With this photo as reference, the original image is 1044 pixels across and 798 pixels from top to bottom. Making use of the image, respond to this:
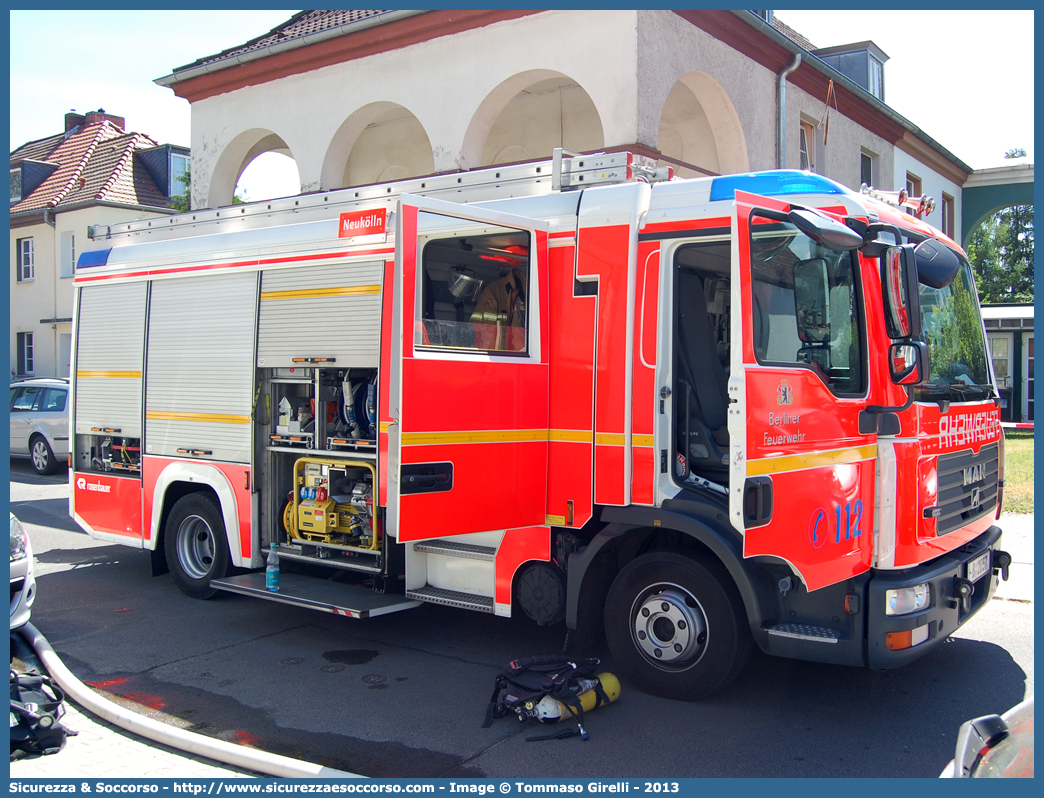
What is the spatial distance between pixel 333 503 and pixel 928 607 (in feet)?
13.6

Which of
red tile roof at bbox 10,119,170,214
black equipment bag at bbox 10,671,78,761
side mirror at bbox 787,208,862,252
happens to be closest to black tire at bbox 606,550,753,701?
side mirror at bbox 787,208,862,252

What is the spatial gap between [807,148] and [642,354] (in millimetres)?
12395

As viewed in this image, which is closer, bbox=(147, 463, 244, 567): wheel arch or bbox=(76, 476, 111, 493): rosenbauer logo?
bbox=(147, 463, 244, 567): wheel arch

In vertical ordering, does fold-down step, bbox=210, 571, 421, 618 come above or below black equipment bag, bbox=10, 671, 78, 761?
above

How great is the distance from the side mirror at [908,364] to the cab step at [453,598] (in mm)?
2878

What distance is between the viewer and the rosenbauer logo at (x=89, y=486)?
26.7 ft

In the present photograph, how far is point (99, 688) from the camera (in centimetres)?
544

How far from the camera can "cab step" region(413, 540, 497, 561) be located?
5734 millimetres

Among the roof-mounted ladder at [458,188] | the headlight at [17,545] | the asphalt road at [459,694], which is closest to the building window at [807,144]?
the asphalt road at [459,694]

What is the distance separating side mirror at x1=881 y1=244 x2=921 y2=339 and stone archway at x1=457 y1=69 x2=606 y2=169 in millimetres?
8548

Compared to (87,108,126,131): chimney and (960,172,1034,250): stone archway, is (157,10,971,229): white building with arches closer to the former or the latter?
(960,172,1034,250): stone archway

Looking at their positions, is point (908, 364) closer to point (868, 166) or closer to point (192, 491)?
point (192, 491)

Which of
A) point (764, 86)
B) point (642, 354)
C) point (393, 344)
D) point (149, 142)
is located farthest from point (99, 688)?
point (149, 142)

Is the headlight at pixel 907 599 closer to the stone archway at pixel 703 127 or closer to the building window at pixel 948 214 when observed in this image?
the stone archway at pixel 703 127
